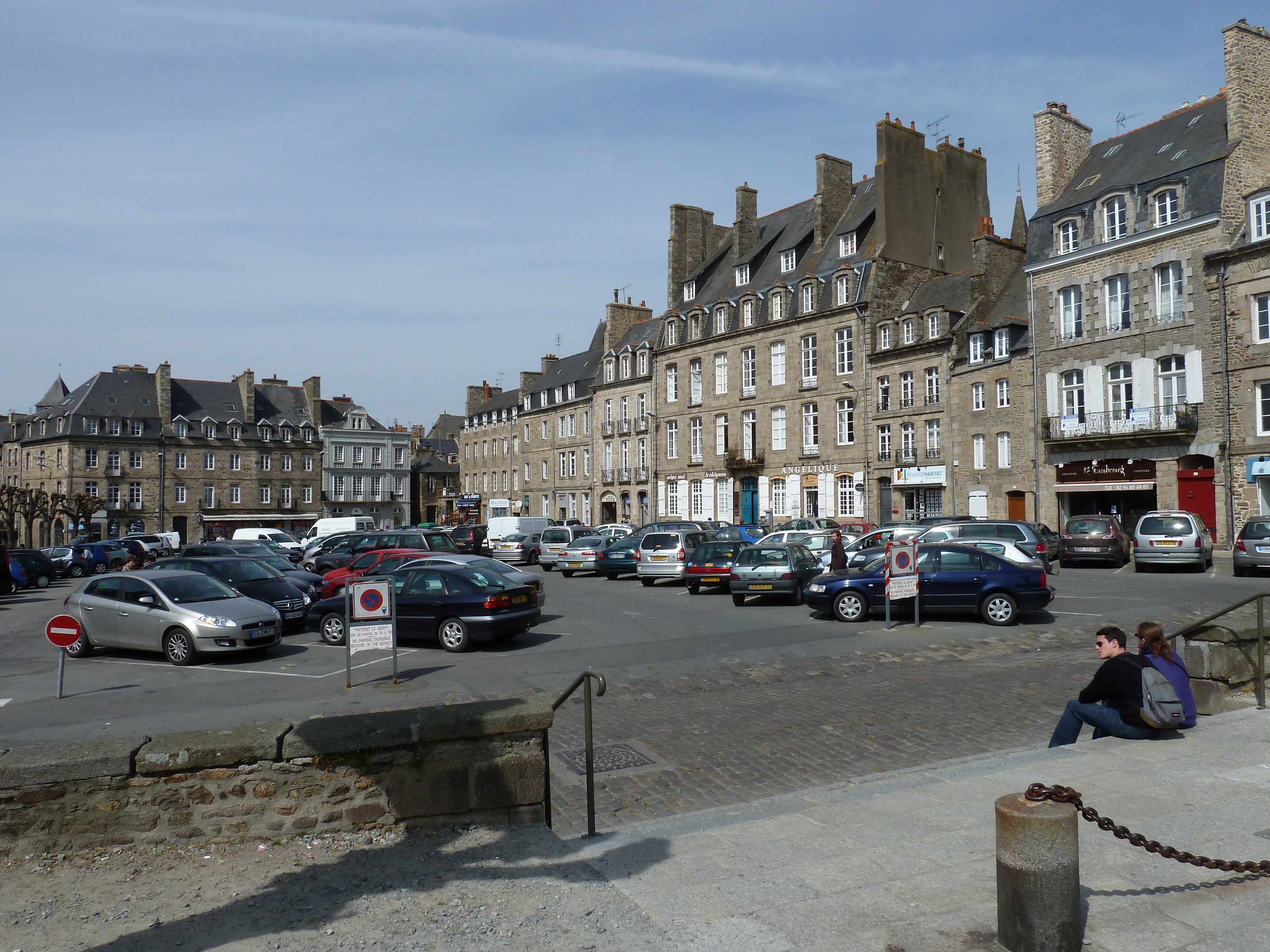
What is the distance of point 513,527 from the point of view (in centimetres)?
4128

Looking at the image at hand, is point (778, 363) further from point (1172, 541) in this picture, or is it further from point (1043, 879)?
point (1043, 879)

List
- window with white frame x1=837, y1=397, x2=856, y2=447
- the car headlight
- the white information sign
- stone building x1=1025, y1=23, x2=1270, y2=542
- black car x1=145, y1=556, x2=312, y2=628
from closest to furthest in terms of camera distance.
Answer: the white information sign, the car headlight, black car x1=145, y1=556, x2=312, y2=628, stone building x1=1025, y1=23, x2=1270, y2=542, window with white frame x1=837, y1=397, x2=856, y2=447

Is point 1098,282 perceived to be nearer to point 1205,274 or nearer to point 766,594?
point 1205,274

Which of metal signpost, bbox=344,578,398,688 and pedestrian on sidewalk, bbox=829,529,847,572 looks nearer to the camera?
metal signpost, bbox=344,578,398,688

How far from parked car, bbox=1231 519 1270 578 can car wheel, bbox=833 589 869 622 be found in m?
12.6

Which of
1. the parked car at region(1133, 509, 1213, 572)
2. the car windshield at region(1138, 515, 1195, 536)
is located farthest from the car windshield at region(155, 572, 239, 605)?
the car windshield at region(1138, 515, 1195, 536)

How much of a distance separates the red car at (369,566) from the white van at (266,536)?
68.4 ft

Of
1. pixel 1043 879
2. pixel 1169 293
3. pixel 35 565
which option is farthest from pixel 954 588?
pixel 35 565

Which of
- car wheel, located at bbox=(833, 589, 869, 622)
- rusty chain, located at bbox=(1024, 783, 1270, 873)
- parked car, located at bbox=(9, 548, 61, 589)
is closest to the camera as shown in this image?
rusty chain, located at bbox=(1024, 783, 1270, 873)

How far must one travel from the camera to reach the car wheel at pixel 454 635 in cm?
1556

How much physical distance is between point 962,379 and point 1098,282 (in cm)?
681

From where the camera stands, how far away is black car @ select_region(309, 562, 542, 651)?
612 inches

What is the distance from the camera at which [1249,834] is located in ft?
18.5

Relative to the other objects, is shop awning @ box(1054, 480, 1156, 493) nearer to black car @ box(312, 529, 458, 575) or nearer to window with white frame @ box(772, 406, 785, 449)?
window with white frame @ box(772, 406, 785, 449)
